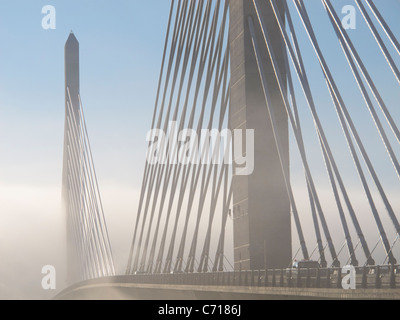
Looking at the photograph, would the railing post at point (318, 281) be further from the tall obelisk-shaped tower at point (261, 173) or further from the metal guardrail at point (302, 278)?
the tall obelisk-shaped tower at point (261, 173)

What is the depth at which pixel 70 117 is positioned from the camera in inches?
4218

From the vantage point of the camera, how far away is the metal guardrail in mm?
25148

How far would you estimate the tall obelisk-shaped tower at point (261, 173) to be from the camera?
4509cm

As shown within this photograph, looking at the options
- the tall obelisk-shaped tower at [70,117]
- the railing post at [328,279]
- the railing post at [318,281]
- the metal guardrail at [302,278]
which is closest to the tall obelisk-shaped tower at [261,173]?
the metal guardrail at [302,278]

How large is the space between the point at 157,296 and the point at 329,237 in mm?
24848

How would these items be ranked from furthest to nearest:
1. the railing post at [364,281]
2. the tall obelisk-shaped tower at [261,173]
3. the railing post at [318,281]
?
the tall obelisk-shaped tower at [261,173]
the railing post at [318,281]
the railing post at [364,281]

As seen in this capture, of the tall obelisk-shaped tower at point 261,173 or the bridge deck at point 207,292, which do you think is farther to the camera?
the tall obelisk-shaped tower at point 261,173

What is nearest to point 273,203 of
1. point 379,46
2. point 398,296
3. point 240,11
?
point 240,11

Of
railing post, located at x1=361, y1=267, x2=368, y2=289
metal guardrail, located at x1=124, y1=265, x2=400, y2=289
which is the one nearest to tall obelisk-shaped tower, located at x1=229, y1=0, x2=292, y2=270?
metal guardrail, located at x1=124, y1=265, x2=400, y2=289

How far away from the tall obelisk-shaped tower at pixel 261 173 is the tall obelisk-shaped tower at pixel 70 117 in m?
55.7

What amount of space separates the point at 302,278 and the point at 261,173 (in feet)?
52.8

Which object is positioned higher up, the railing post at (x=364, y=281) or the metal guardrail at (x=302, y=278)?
the metal guardrail at (x=302, y=278)

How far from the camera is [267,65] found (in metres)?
45.9

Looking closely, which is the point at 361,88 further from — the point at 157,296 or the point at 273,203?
the point at 157,296
